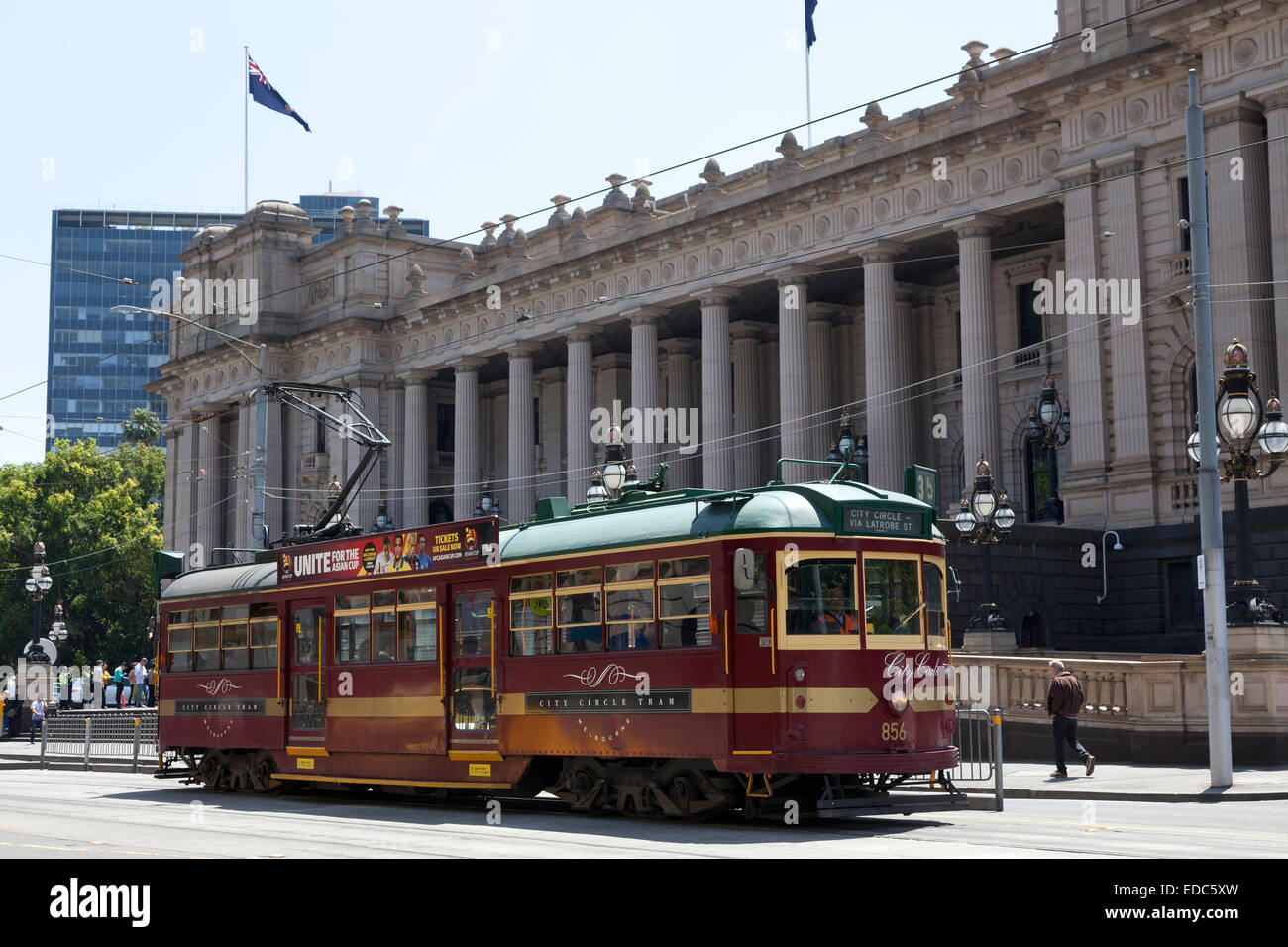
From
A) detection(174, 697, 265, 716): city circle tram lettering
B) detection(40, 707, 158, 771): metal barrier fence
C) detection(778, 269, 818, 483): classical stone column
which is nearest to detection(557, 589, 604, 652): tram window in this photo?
detection(174, 697, 265, 716): city circle tram lettering

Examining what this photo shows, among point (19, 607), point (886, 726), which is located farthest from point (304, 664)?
point (19, 607)

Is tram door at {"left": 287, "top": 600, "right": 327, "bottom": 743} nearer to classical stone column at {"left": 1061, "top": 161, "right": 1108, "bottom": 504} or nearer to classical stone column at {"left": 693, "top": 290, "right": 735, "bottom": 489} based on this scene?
classical stone column at {"left": 1061, "top": 161, "right": 1108, "bottom": 504}

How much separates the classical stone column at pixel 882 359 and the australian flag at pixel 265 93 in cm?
2290

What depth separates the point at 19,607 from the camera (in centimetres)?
8675

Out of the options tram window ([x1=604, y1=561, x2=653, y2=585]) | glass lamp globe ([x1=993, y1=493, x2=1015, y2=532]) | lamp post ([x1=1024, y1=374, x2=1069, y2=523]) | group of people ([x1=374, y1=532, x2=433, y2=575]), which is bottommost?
tram window ([x1=604, y1=561, x2=653, y2=585])

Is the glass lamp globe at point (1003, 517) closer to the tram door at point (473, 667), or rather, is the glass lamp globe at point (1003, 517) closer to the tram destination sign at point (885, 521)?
the tram destination sign at point (885, 521)

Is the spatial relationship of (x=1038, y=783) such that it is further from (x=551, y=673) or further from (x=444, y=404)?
(x=444, y=404)

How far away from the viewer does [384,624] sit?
2123 centimetres

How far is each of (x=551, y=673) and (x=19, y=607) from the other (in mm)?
76554

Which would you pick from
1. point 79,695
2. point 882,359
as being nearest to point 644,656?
point 882,359

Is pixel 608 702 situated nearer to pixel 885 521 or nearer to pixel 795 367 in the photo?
pixel 885 521

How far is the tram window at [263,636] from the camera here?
23.4m

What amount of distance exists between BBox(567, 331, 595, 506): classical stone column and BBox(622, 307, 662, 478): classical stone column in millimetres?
3050

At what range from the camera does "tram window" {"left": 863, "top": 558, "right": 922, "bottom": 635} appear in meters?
16.9
